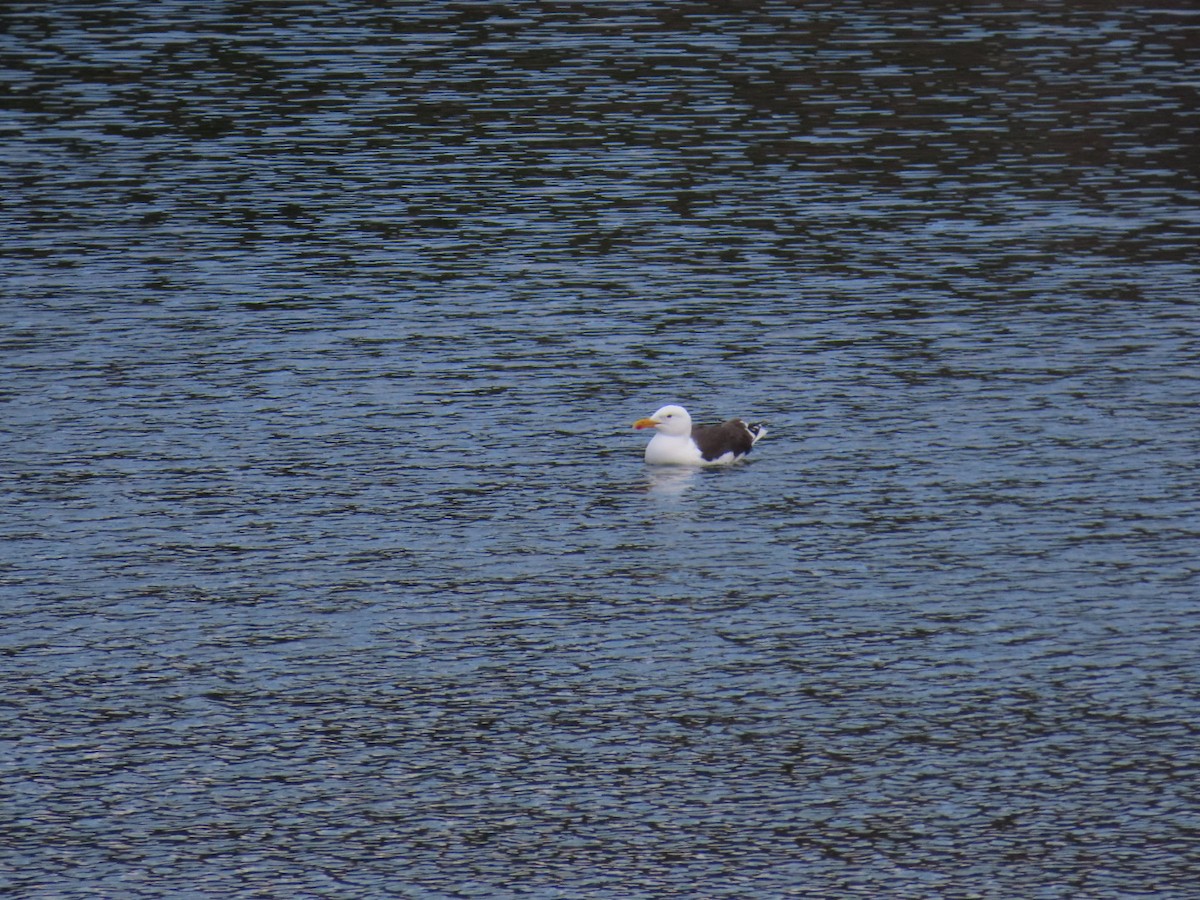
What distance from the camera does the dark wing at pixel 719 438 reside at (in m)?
25.4

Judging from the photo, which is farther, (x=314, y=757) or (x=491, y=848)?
(x=314, y=757)

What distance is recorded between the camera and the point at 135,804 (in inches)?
644

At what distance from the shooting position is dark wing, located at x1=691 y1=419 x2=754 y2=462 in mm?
25391

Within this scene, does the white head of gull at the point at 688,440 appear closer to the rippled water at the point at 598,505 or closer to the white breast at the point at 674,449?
the white breast at the point at 674,449

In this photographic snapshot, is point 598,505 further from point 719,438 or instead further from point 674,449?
point 719,438

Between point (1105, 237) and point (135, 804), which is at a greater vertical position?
point (135, 804)

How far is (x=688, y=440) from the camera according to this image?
25.5 meters

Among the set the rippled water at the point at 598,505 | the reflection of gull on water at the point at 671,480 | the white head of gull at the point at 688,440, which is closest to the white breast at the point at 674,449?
the white head of gull at the point at 688,440

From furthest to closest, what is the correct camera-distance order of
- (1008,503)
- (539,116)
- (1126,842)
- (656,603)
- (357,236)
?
(539,116) < (357,236) < (1008,503) < (656,603) < (1126,842)

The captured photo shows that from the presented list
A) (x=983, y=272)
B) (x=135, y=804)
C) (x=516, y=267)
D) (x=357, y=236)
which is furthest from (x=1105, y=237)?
(x=135, y=804)

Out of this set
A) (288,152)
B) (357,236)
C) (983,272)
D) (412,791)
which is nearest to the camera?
(412,791)

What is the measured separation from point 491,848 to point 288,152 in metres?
32.3

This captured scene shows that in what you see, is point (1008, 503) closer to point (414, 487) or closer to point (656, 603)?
point (656, 603)

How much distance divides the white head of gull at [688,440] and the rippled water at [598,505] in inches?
15.0
